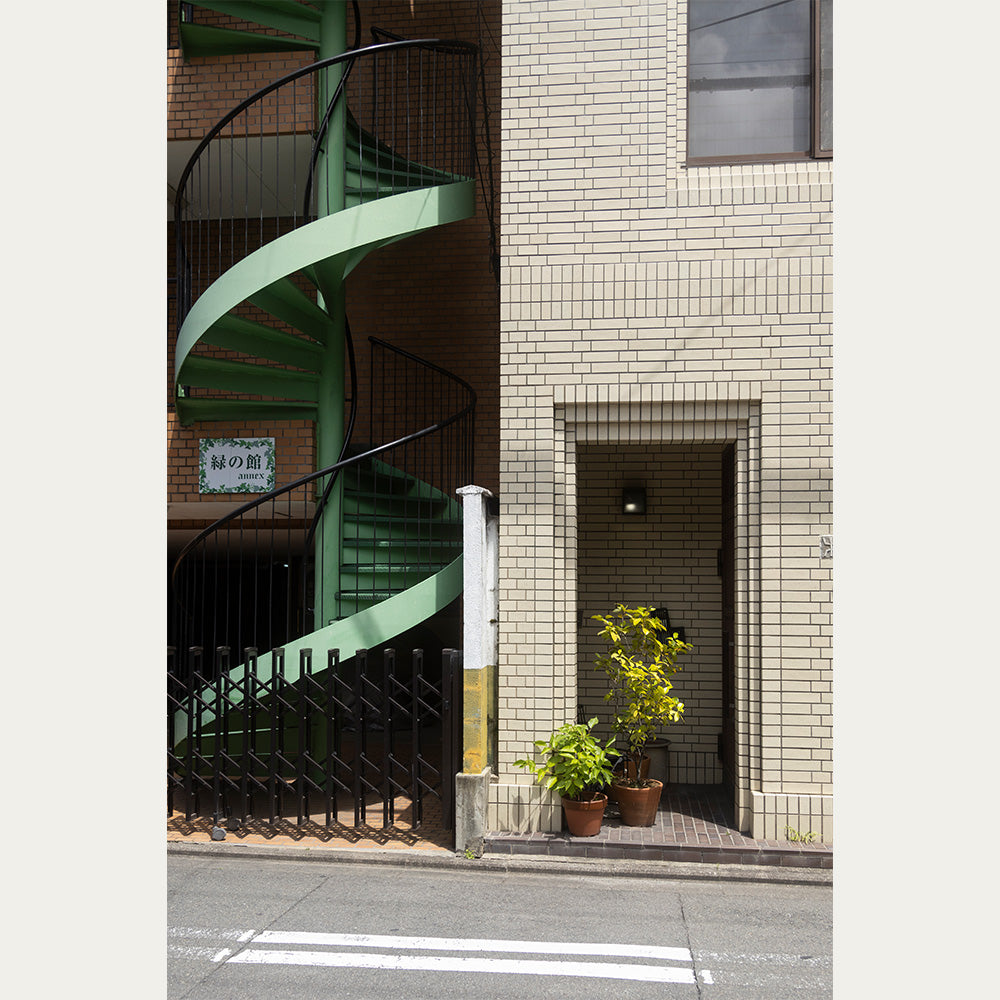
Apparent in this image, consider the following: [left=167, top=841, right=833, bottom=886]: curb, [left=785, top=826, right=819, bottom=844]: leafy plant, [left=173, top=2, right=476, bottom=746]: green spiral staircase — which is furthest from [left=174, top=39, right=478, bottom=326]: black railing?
[left=785, top=826, right=819, bottom=844]: leafy plant

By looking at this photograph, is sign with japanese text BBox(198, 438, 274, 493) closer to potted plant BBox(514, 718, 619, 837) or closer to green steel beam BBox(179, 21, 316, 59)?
green steel beam BBox(179, 21, 316, 59)

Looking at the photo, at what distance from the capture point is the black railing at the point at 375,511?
773 centimetres

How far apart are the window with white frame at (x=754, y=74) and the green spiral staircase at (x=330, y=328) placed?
2.17 metres

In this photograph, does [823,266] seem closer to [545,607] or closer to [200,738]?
[545,607]

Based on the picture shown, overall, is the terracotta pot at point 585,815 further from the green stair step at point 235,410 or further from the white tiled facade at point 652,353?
the green stair step at point 235,410

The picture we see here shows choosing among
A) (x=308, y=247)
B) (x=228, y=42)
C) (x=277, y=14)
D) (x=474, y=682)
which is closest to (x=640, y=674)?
(x=474, y=682)

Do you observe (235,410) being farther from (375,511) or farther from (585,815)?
(585,815)

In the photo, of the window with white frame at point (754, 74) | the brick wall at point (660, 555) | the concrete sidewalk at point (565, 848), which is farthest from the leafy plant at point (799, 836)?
the window with white frame at point (754, 74)

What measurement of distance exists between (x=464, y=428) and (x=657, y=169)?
3354mm

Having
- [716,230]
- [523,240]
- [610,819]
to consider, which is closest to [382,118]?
[523,240]

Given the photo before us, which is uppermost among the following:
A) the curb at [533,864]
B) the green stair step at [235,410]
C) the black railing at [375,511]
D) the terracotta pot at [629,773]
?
the green stair step at [235,410]

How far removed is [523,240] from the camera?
679 centimetres

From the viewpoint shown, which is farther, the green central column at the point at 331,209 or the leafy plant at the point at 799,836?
the green central column at the point at 331,209

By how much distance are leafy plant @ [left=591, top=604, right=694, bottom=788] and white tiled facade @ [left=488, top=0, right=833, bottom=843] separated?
0.38 metres
